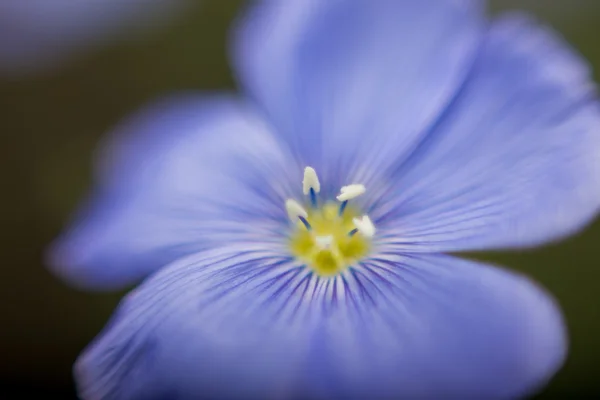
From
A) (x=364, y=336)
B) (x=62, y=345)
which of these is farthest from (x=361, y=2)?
(x=62, y=345)

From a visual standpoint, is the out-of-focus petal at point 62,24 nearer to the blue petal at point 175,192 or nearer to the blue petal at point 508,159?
the blue petal at point 175,192

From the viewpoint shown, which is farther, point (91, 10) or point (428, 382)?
point (91, 10)

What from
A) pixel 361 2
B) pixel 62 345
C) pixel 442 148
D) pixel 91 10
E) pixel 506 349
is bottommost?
pixel 62 345

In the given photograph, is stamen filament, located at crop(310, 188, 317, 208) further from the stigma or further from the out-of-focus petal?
the out-of-focus petal

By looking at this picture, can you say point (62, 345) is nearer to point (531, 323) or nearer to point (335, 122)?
point (335, 122)

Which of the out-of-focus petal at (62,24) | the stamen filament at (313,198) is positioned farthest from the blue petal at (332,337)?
the out-of-focus petal at (62,24)

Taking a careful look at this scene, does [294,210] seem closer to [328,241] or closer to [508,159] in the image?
[328,241]

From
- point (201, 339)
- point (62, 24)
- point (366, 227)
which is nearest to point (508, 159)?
point (366, 227)
